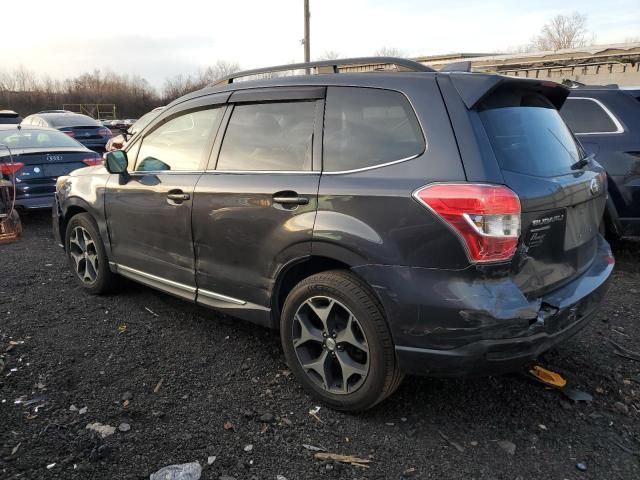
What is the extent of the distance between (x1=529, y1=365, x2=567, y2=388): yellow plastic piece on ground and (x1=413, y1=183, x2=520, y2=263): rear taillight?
120cm

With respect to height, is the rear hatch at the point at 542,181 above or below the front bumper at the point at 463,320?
above

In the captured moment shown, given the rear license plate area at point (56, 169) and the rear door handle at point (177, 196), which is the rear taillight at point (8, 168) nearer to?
the rear license plate area at point (56, 169)

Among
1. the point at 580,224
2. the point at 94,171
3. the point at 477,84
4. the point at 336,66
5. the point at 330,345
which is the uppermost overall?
the point at 336,66

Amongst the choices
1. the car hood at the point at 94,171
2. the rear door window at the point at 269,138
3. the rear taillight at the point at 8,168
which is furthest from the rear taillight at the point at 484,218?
the rear taillight at the point at 8,168

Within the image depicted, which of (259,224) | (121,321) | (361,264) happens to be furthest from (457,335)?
(121,321)

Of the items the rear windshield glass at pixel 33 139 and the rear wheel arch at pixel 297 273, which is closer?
the rear wheel arch at pixel 297 273

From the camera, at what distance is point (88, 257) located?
4.60 m

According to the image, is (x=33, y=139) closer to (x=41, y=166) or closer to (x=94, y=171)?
(x=41, y=166)

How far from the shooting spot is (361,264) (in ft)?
8.32

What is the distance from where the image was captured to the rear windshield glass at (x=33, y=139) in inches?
309

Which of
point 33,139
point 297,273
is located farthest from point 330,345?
point 33,139

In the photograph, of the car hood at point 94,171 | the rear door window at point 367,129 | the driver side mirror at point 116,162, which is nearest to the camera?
the rear door window at point 367,129

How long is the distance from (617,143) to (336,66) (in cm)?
347

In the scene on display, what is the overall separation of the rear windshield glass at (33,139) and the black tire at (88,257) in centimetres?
390
